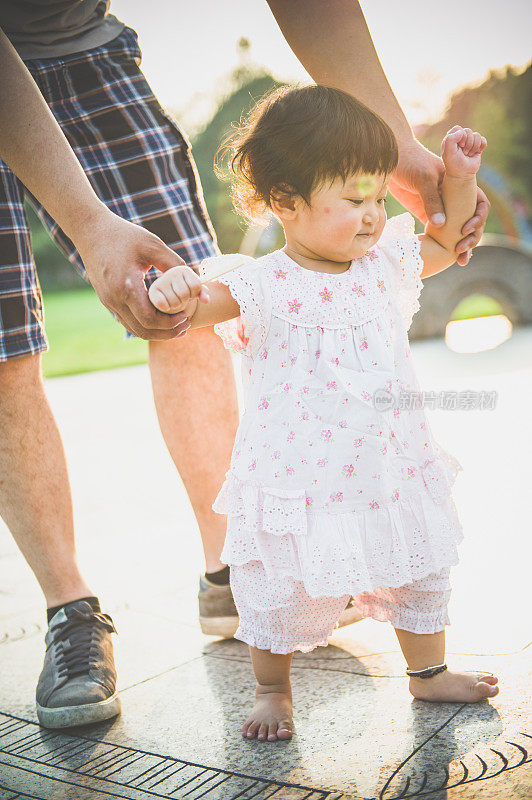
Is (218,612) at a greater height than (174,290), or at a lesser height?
lesser

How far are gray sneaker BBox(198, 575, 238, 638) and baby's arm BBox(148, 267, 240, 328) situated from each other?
2.30ft

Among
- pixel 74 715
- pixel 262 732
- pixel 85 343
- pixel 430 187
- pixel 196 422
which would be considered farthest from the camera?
pixel 85 343

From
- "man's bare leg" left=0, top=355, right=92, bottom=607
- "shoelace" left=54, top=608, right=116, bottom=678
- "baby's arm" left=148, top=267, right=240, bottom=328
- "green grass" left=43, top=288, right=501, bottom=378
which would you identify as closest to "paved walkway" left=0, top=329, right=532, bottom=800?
"shoelace" left=54, top=608, right=116, bottom=678

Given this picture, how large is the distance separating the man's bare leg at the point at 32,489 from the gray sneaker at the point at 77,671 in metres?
0.07

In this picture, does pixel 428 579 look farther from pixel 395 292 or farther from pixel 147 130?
pixel 147 130

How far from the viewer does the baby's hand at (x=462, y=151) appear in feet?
5.06

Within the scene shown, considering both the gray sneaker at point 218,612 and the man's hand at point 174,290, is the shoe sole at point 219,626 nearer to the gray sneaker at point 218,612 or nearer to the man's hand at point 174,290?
the gray sneaker at point 218,612

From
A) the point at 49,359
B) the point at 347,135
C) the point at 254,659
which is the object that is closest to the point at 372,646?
the point at 254,659

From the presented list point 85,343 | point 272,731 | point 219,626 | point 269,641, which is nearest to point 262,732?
point 272,731

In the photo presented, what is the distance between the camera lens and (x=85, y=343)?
12422mm

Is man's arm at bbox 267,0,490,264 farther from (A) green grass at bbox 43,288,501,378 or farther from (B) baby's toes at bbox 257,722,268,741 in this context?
(A) green grass at bbox 43,288,501,378

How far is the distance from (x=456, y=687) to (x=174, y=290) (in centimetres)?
86

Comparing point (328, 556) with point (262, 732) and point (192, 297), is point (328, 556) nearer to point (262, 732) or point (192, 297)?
point (262, 732)

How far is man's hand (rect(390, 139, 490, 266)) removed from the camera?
1619 millimetres
